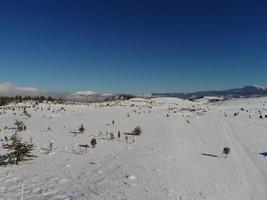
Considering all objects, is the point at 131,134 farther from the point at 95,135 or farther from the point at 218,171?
the point at 218,171

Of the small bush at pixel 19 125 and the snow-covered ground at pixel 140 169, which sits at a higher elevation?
the small bush at pixel 19 125

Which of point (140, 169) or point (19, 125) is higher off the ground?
point (19, 125)

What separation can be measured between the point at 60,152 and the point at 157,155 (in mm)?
4413

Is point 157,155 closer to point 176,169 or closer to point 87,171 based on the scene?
point 176,169

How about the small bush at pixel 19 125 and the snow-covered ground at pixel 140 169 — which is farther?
the small bush at pixel 19 125

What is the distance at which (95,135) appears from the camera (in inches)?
727

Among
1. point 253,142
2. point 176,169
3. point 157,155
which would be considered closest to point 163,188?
point 176,169

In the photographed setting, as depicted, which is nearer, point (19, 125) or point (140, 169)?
point (140, 169)

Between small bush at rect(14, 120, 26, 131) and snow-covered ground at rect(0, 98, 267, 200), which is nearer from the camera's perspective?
snow-covered ground at rect(0, 98, 267, 200)

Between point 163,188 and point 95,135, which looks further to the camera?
point 95,135

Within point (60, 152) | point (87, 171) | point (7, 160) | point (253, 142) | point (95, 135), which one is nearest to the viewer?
point (87, 171)

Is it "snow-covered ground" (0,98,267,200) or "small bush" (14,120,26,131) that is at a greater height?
"small bush" (14,120,26,131)

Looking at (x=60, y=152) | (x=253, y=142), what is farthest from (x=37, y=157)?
(x=253, y=142)

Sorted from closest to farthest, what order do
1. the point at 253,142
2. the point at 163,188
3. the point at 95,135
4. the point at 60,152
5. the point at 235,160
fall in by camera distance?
the point at 163,188
the point at 235,160
the point at 60,152
the point at 253,142
the point at 95,135
